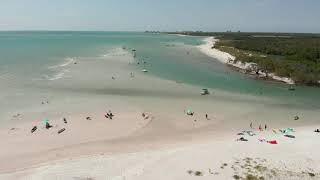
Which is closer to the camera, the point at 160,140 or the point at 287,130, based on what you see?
the point at 160,140

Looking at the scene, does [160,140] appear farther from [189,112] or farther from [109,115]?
[189,112]

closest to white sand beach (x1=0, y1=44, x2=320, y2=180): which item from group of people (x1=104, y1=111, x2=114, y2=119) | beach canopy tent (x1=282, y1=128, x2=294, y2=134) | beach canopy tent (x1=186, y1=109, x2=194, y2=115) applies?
beach canopy tent (x1=186, y1=109, x2=194, y2=115)

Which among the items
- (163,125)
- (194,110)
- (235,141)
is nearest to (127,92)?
(194,110)

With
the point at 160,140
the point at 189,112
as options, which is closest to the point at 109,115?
the point at 160,140

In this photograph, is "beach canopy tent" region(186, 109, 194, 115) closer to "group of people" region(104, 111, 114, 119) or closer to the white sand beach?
the white sand beach

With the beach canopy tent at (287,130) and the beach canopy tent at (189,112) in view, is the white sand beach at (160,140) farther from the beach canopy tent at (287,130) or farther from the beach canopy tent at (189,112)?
the beach canopy tent at (287,130)

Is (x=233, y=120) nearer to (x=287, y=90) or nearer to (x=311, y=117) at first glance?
(x=311, y=117)

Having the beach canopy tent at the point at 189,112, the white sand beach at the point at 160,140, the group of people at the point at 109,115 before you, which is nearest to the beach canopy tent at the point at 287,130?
the white sand beach at the point at 160,140

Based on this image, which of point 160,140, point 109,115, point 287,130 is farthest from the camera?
point 109,115
